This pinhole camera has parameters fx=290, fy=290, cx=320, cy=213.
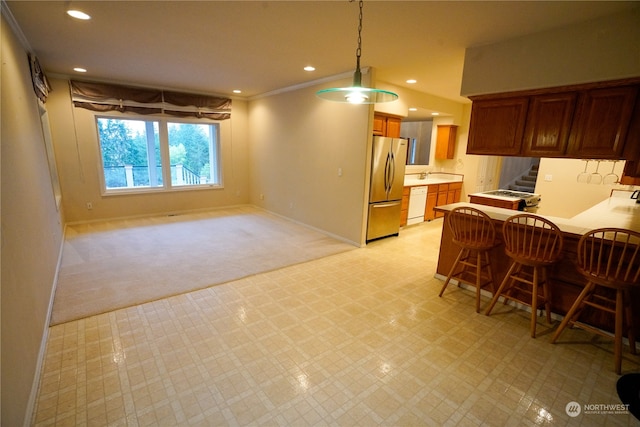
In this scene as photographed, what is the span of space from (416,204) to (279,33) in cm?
414

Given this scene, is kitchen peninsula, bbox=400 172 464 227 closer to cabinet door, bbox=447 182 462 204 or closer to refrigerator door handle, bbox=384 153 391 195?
cabinet door, bbox=447 182 462 204

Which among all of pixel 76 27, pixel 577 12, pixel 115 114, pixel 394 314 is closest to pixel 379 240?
A: pixel 394 314

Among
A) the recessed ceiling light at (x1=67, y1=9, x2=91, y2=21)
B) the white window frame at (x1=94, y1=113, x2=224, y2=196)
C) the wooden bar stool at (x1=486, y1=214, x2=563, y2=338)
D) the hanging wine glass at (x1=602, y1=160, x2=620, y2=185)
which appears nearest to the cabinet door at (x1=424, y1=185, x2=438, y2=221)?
the hanging wine glass at (x1=602, y1=160, x2=620, y2=185)

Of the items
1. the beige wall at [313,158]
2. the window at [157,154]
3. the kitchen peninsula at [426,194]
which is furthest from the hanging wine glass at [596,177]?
the window at [157,154]

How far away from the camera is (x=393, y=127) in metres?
4.97

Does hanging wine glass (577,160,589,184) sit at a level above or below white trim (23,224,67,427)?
above

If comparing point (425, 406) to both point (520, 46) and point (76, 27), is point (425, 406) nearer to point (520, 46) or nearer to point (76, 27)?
point (520, 46)

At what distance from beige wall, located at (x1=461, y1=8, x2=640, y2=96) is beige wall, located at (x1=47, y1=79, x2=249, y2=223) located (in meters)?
5.20

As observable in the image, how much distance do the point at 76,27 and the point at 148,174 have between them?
3513 millimetres

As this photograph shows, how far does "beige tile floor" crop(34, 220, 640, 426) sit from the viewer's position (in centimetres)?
170

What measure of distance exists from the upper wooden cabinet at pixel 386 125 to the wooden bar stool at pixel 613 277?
3083 mm

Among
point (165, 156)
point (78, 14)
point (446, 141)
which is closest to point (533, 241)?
point (446, 141)

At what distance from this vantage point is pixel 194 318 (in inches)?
102

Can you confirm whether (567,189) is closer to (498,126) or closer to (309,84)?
(498,126)
